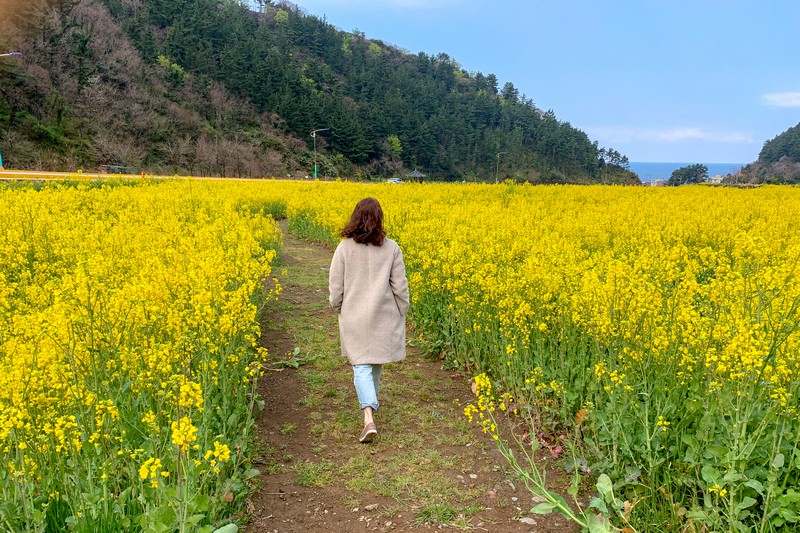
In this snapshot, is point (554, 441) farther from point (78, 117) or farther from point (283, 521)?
point (78, 117)

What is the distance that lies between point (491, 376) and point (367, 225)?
207cm

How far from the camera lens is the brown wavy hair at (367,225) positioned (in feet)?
14.5

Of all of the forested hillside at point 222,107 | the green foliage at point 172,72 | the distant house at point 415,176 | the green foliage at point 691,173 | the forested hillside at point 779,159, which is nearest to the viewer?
the forested hillside at point 222,107

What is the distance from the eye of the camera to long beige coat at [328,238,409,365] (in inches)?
175

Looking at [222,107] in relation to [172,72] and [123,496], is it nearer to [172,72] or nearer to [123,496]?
[172,72]

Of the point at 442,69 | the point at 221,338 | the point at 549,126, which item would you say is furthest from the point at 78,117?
the point at 442,69

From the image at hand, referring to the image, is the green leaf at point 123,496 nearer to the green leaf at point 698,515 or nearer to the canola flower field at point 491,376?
the canola flower field at point 491,376

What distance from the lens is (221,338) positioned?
3.68m

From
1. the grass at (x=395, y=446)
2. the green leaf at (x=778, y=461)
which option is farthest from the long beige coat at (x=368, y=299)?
the green leaf at (x=778, y=461)

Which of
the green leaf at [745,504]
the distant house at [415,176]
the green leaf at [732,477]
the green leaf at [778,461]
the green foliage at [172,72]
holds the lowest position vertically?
the green leaf at [745,504]

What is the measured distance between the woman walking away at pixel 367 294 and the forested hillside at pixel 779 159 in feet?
260

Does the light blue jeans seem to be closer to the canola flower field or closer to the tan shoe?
the tan shoe

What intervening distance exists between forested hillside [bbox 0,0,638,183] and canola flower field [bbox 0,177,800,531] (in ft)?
140

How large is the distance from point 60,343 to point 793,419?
12.7ft
